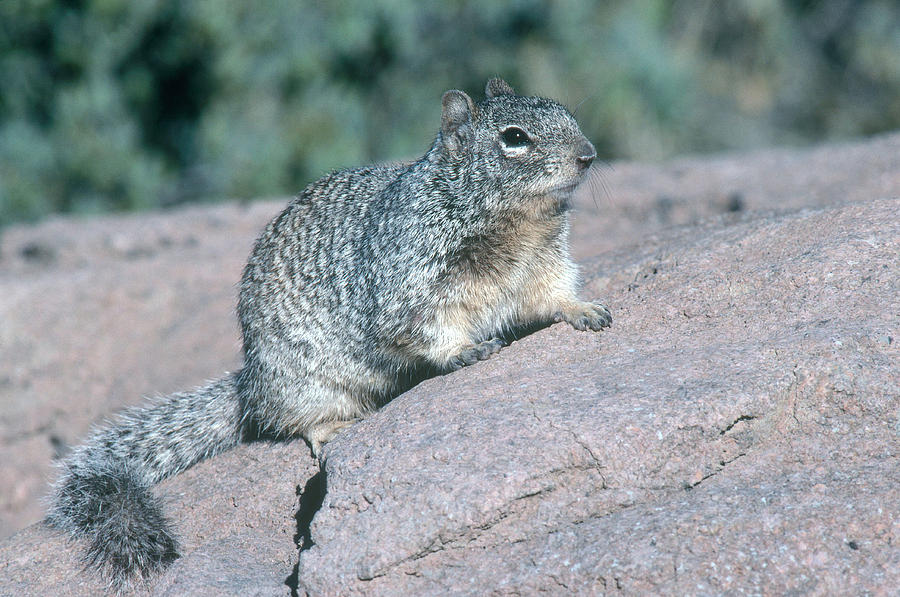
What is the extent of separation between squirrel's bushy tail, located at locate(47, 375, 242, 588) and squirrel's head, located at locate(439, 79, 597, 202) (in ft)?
7.46

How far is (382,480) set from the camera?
4.33 m

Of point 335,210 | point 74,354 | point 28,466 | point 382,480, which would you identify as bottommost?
point 28,466

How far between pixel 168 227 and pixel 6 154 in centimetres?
529

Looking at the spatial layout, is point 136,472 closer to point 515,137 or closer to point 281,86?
point 515,137

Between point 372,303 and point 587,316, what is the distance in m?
1.29

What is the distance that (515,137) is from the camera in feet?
17.9

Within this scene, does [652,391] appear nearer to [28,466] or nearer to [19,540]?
[19,540]

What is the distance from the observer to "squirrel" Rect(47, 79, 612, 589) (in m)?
5.32

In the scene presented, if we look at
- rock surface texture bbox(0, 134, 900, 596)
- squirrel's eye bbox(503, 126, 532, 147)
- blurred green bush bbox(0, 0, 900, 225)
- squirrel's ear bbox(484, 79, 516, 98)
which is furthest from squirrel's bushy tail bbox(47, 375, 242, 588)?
blurred green bush bbox(0, 0, 900, 225)

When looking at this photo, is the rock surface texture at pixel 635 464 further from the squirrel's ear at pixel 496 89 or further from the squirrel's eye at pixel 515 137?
the squirrel's ear at pixel 496 89

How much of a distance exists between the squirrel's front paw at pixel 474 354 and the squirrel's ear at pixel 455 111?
1.34 meters

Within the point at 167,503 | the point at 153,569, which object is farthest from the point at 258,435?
the point at 153,569

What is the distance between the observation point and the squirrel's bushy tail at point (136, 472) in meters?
4.90

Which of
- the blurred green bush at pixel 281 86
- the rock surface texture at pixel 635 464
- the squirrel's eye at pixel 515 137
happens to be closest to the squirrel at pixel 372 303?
the squirrel's eye at pixel 515 137
